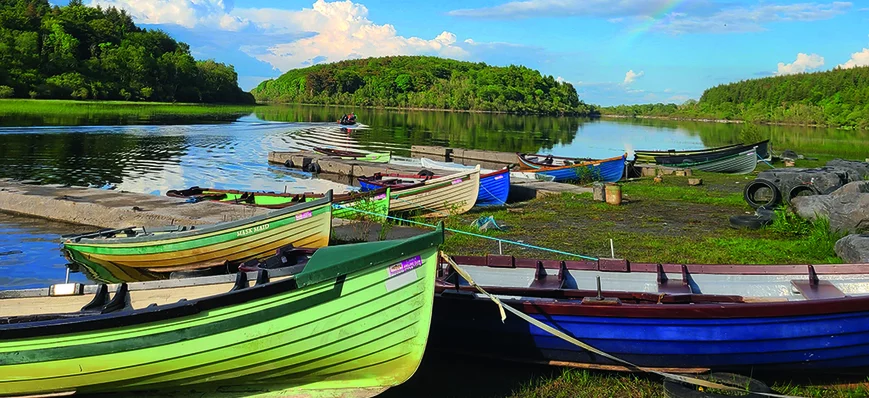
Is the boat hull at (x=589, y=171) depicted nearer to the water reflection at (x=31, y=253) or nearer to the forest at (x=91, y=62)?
the water reflection at (x=31, y=253)

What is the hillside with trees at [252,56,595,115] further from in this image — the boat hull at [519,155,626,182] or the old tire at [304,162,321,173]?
the boat hull at [519,155,626,182]

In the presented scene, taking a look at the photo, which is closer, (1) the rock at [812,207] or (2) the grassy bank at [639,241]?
(2) the grassy bank at [639,241]

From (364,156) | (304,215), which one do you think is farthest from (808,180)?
(364,156)

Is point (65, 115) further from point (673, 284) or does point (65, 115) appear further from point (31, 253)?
point (673, 284)

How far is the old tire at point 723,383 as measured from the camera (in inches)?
212

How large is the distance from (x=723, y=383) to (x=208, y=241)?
7.35 metres

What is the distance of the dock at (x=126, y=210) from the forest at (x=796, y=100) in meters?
107

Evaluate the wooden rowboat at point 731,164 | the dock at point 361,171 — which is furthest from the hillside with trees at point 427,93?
the wooden rowboat at point 731,164

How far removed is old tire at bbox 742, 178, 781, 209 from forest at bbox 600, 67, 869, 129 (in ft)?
320

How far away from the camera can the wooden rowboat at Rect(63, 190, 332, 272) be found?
959cm

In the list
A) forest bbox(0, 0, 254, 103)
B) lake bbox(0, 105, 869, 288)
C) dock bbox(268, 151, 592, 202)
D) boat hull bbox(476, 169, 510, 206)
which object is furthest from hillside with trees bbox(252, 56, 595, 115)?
boat hull bbox(476, 169, 510, 206)

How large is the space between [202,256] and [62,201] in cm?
719

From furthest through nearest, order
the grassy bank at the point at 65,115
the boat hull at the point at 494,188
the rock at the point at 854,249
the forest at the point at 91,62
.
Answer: the forest at the point at 91,62, the grassy bank at the point at 65,115, the boat hull at the point at 494,188, the rock at the point at 854,249

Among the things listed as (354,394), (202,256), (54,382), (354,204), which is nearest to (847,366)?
(354,394)
